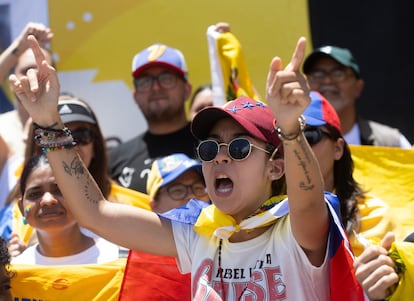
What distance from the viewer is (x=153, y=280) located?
2.89 m

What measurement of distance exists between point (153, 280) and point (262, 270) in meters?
0.57

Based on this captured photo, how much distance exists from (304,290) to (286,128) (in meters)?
0.49

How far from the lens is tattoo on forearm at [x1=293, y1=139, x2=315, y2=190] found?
2.27 metres

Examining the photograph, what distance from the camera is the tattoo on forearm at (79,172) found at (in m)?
2.70

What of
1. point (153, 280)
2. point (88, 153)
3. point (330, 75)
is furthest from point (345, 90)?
point (153, 280)

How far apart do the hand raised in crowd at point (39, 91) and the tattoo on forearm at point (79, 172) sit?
146mm

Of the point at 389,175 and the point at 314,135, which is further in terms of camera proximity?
the point at 389,175

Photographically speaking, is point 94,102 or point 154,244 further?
point 94,102

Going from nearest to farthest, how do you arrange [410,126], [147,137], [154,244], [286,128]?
[286,128] → [154,244] → [147,137] → [410,126]

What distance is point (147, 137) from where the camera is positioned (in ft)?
15.1

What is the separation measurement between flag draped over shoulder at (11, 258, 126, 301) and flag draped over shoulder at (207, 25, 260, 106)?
129 cm

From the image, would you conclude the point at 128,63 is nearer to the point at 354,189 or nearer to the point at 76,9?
the point at 76,9

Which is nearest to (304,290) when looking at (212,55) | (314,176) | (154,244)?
(314,176)

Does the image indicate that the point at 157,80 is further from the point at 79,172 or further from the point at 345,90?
the point at 79,172
